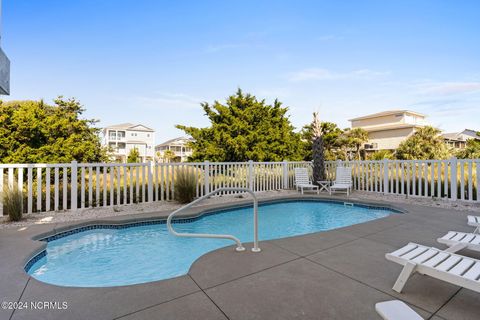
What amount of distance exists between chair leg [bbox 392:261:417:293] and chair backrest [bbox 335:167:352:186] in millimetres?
6825

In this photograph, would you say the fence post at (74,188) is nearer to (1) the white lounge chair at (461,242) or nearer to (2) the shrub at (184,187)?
(2) the shrub at (184,187)

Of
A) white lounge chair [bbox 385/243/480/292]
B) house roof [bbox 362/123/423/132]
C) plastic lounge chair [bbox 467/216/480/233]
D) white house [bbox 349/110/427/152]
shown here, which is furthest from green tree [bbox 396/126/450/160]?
white lounge chair [bbox 385/243/480/292]

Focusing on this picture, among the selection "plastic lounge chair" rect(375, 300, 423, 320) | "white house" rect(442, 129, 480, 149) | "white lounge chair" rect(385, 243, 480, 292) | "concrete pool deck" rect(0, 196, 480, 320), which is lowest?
"concrete pool deck" rect(0, 196, 480, 320)

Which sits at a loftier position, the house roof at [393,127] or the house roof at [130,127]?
the house roof at [130,127]

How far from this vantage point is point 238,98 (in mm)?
15727

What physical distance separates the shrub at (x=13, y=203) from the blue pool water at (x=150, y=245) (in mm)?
1403

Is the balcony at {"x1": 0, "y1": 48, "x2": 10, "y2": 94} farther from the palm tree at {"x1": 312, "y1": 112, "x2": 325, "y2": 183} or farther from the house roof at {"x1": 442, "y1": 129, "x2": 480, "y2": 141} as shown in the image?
the house roof at {"x1": 442, "y1": 129, "x2": 480, "y2": 141}

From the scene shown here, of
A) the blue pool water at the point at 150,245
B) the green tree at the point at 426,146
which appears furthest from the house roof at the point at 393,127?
the blue pool water at the point at 150,245

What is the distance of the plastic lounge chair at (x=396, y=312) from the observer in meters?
1.35

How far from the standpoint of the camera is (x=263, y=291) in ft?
6.57

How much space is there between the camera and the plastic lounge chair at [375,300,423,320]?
1350 mm

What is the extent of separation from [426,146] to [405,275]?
23828mm

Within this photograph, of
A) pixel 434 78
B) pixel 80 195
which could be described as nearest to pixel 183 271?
pixel 80 195

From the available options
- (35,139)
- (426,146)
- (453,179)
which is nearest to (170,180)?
(453,179)
